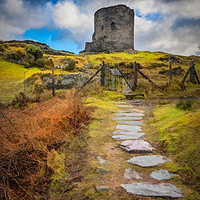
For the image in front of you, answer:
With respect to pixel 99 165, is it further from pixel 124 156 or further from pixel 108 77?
pixel 108 77

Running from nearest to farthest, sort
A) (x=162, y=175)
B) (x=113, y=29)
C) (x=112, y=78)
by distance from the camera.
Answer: (x=162, y=175), (x=112, y=78), (x=113, y=29)

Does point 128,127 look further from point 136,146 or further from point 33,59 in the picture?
point 33,59

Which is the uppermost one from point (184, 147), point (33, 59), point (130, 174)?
point (33, 59)

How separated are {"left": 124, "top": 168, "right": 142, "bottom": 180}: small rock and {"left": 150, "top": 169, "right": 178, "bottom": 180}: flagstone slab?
0.56 ft

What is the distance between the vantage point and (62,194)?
1.50 metres

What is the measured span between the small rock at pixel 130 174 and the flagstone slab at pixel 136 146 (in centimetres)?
47

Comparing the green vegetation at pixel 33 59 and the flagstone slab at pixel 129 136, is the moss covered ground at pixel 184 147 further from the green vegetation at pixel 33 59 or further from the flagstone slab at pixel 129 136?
the green vegetation at pixel 33 59

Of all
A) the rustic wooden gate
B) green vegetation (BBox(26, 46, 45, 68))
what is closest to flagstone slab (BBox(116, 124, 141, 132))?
the rustic wooden gate

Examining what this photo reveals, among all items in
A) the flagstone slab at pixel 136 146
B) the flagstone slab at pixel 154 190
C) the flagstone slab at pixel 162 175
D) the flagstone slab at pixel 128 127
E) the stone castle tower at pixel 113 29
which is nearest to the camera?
the flagstone slab at pixel 154 190

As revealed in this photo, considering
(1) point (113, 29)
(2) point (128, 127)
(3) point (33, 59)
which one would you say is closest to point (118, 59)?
(3) point (33, 59)

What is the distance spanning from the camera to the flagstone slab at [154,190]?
141cm

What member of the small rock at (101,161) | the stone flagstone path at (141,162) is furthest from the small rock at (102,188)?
the small rock at (101,161)

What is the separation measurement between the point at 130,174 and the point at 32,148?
1.45 metres

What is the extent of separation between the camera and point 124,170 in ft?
6.13
